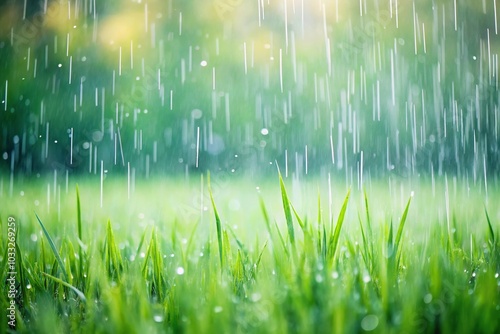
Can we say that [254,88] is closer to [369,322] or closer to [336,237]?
[336,237]

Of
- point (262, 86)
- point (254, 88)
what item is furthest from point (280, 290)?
point (262, 86)

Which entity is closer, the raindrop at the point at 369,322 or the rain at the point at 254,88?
the raindrop at the point at 369,322

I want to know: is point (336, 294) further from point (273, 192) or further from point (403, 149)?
point (403, 149)

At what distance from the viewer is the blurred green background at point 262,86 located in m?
5.20

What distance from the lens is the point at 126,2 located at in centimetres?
518

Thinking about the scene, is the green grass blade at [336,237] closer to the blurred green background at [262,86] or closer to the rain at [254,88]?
the rain at [254,88]

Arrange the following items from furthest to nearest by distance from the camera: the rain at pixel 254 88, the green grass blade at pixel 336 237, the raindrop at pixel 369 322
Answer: the rain at pixel 254 88 < the green grass blade at pixel 336 237 < the raindrop at pixel 369 322

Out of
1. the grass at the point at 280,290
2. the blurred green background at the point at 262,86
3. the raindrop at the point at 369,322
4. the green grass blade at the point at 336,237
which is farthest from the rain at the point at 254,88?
the raindrop at the point at 369,322

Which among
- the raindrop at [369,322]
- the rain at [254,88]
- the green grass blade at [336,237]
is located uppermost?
the rain at [254,88]

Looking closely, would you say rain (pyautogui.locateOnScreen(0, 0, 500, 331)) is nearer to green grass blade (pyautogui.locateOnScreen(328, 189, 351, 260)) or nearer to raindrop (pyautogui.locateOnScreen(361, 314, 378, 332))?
green grass blade (pyautogui.locateOnScreen(328, 189, 351, 260))

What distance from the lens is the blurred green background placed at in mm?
5195

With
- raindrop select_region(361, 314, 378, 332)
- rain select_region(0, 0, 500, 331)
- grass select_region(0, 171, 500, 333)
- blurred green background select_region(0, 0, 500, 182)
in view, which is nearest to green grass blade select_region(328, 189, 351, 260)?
grass select_region(0, 171, 500, 333)

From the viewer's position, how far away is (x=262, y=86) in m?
5.59

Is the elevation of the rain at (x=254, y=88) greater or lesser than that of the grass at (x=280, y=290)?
greater
